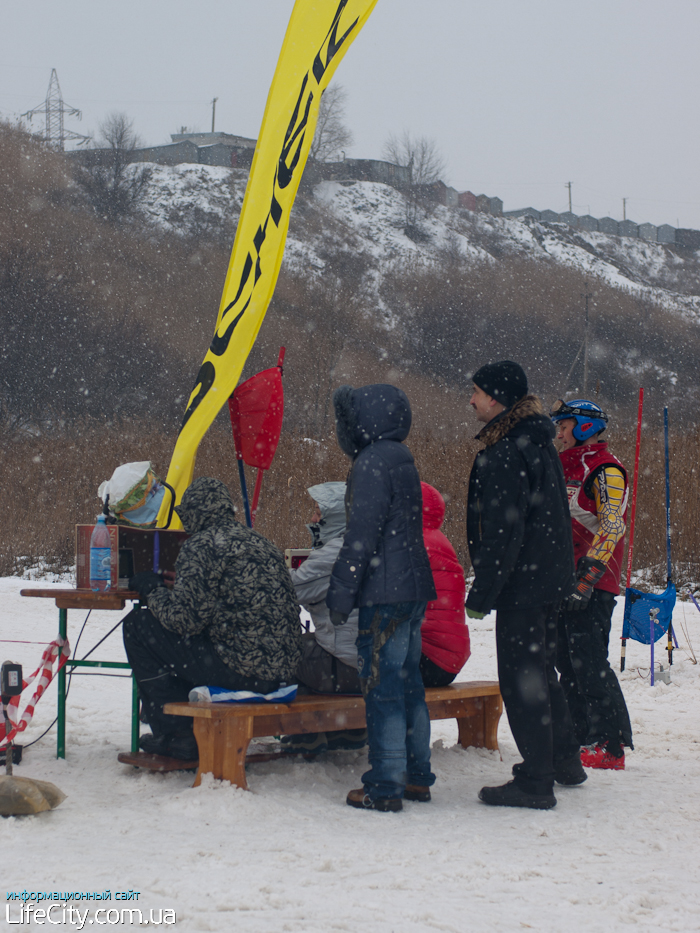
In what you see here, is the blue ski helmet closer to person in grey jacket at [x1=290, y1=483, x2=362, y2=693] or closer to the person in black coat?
the person in black coat

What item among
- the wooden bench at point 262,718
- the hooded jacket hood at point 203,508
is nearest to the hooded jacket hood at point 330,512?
the hooded jacket hood at point 203,508

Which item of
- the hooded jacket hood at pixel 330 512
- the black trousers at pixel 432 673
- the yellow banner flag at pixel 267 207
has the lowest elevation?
the black trousers at pixel 432 673

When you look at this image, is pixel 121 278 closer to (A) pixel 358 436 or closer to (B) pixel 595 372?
(B) pixel 595 372

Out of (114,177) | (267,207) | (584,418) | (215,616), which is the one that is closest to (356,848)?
(215,616)

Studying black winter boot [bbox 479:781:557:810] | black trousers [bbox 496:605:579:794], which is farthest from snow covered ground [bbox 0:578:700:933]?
black trousers [bbox 496:605:579:794]

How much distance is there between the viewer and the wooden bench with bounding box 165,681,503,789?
147 inches

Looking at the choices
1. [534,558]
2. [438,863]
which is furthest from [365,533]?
[438,863]

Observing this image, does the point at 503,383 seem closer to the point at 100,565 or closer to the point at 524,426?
the point at 524,426

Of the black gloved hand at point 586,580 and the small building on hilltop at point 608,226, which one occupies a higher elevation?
the small building on hilltop at point 608,226

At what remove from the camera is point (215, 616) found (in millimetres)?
3914

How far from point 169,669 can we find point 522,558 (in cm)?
159

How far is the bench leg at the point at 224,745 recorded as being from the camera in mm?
3730

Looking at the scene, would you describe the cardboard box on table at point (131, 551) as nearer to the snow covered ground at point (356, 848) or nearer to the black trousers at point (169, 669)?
the black trousers at point (169, 669)

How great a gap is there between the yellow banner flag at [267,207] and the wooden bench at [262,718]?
50.4 inches
